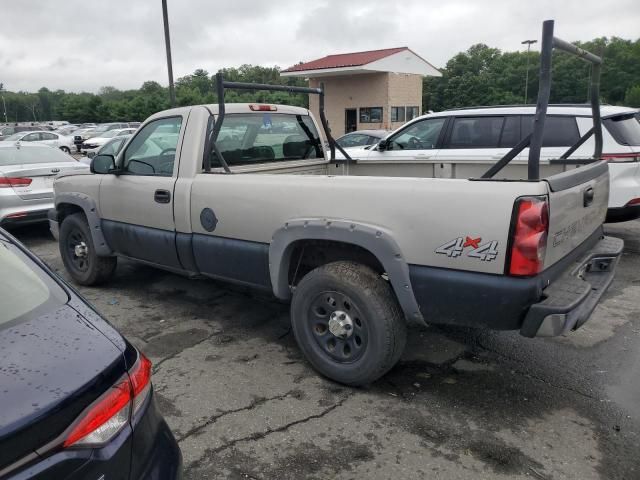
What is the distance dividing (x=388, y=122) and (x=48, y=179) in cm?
2422

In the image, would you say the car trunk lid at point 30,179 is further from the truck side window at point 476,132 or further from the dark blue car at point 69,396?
the dark blue car at point 69,396

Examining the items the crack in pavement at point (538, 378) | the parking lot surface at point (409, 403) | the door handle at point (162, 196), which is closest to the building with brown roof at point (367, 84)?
the door handle at point (162, 196)

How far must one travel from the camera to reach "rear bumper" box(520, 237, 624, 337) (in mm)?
2619

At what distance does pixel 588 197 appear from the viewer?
317 cm

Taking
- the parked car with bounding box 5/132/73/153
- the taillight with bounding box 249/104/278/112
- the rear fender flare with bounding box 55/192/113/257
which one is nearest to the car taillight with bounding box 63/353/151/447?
the taillight with bounding box 249/104/278/112

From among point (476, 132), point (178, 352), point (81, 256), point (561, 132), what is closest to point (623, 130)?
point (561, 132)

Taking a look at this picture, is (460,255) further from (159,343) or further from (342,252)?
(159,343)

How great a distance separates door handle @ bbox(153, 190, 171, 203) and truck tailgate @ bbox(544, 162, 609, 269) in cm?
284

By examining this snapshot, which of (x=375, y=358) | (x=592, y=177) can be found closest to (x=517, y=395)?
(x=375, y=358)

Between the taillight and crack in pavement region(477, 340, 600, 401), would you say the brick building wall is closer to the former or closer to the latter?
the taillight

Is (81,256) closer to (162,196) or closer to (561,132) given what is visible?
(162,196)

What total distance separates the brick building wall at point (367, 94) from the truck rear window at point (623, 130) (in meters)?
23.4

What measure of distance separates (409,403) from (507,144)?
4824 millimetres

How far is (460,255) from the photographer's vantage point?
276 centimetres
